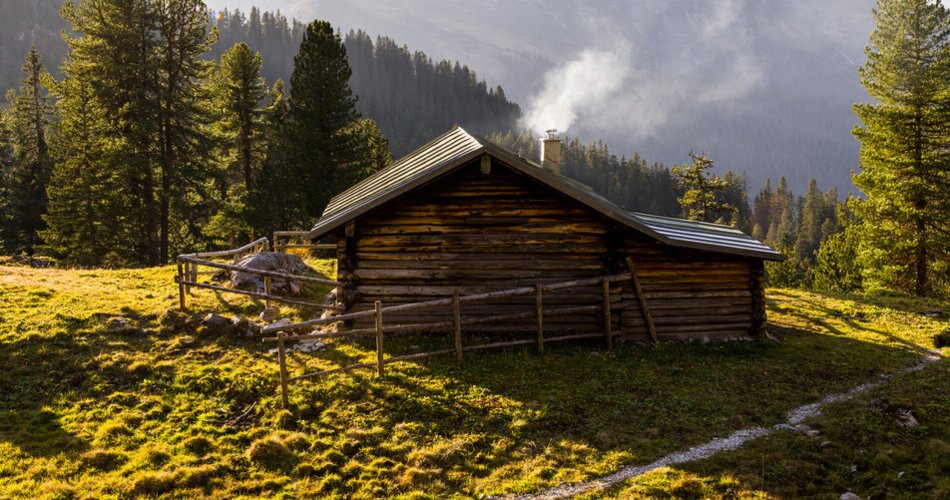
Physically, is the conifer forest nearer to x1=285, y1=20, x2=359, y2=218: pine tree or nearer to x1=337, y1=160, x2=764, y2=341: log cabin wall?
x1=285, y1=20, x2=359, y2=218: pine tree

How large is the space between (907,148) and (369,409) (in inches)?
1007

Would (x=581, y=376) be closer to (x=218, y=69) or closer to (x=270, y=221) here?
(x=270, y=221)

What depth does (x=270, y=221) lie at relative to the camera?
3344 cm

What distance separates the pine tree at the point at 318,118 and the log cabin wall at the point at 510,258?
764 inches

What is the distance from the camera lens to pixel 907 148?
2372 centimetres

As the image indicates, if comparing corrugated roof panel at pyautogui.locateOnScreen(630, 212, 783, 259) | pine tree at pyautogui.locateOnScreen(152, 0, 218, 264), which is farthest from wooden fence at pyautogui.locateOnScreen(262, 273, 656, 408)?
pine tree at pyautogui.locateOnScreen(152, 0, 218, 264)

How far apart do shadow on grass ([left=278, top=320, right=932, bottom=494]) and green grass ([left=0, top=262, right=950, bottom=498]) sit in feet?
0.13

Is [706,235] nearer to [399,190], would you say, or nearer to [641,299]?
[641,299]

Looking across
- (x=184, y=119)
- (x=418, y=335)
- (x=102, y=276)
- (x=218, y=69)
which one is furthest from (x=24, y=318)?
(x=218, y=69)

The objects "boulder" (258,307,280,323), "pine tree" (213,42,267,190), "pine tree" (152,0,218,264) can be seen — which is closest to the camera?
"boulder" (258,307,280,323)

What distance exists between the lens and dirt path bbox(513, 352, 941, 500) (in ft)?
25.7

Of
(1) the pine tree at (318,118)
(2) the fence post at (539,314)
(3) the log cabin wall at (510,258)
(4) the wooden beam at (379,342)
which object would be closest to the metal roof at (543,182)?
(3) the log cabin wall at (510,258)

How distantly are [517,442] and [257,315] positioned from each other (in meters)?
10.5

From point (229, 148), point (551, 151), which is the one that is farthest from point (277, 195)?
point (551, 151)
